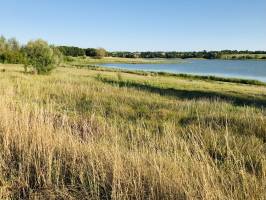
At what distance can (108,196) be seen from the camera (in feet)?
11.4

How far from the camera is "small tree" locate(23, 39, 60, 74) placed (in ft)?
103

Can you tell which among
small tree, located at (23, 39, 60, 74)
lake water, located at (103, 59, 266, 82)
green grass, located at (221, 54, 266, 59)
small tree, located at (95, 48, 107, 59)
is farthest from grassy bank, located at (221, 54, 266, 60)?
small tree, located at (23, 39, 60, 74)

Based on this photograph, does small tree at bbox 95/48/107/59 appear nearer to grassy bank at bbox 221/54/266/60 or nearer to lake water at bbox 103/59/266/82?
lake water at bbox 103/59/266/82

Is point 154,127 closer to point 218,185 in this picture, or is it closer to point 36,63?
point 218,185

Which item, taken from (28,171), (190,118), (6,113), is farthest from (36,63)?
(28,171)

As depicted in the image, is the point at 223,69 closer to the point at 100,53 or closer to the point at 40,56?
the point at 40,56

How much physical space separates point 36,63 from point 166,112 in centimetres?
2364

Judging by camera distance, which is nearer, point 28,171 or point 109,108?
point 28,171

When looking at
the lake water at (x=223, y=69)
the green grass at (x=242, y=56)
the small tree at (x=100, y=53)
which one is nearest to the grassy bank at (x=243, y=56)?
the green grass at (x=242, y=56)

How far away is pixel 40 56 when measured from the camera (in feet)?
105

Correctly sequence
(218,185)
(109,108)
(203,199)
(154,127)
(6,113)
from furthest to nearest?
(109,108) → (154,127) → (6,113) → (218,185) → (203,199)

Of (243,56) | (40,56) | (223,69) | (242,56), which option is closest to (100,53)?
(242,56)

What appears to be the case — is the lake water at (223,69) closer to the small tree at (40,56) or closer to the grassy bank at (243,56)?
the small tree at (40,56)

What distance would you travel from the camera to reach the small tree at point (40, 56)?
31531 millimetres
